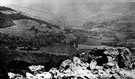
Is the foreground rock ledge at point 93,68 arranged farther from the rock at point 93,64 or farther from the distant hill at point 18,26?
the distant hill at point 18,26

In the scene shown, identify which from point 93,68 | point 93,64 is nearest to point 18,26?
point 93,64

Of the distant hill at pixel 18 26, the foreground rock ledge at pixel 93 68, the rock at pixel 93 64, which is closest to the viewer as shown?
the foreground rock ledge at pixel 93 68

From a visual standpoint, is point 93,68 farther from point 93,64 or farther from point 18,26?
point 18,26

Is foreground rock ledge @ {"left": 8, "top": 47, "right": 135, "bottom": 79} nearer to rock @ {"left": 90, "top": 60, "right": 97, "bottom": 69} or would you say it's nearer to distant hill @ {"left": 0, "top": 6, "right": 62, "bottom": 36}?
rock @ {"left": 90, "top": 60, "right": 97, "bottom": 69}

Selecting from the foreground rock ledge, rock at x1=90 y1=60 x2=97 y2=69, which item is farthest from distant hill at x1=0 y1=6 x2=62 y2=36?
rock at x1=90 y1=60 x2=97 y2=69

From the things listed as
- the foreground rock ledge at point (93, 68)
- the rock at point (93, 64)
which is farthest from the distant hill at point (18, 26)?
the rock at point (93, 64)

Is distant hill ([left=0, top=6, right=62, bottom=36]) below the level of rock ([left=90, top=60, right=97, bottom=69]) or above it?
below

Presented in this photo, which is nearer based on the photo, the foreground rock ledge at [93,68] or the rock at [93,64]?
the foreground rock ledge at [93,68]

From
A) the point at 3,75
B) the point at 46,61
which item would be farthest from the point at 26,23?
the point at 3,75

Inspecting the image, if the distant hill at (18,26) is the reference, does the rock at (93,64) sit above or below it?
above
